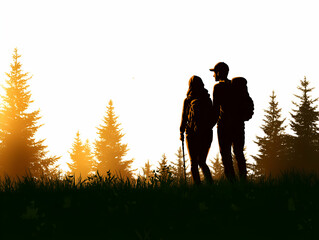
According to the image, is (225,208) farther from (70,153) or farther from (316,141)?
(70,153)

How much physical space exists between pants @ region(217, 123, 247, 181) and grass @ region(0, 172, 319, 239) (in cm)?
131

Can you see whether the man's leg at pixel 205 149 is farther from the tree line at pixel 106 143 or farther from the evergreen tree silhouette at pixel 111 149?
the evergreen tree silhouette at pixel 111 149

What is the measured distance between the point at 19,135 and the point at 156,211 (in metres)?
26.7

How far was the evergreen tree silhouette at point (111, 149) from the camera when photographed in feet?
137

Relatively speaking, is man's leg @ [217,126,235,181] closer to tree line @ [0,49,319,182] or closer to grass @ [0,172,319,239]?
grass @ [0,172,319,239]

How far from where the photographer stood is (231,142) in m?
7.70

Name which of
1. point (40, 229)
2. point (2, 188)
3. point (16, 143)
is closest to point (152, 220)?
point (40, 229)

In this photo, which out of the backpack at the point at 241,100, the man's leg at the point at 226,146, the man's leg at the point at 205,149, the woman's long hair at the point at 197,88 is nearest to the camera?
the backpack at the point at 241,100

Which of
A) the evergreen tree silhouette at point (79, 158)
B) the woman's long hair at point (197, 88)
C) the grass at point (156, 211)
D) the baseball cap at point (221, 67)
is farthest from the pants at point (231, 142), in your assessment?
the evergreen tree silhouette at point (79, 158)

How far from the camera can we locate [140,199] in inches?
213

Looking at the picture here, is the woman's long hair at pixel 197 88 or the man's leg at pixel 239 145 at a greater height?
the woman's long hair at pixel 197 88

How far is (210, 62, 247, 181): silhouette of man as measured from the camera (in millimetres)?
7555

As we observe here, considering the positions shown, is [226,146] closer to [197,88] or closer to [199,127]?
[199,127]

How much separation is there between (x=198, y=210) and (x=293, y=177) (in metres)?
2.63
